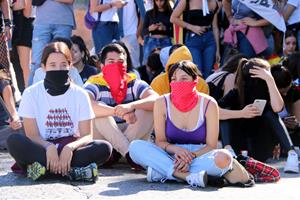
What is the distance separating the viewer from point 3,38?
7516mm

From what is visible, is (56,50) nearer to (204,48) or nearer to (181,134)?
(181,134)

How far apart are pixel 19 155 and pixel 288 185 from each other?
2.13m

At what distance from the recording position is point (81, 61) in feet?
24.8

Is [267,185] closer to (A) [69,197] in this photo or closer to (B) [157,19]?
(A) [69,197]

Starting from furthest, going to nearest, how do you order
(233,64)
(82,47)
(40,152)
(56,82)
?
(82,47), (233,64), (56,82), (40,152)

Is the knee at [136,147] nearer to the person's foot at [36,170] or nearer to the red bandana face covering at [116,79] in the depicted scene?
the person's foot at [36,170]

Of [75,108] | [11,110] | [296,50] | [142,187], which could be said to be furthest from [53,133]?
[296,50]

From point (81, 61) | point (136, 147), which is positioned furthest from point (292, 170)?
point (81, 61)

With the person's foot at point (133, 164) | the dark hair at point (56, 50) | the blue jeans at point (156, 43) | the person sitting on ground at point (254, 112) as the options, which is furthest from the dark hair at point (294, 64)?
the dark hair at point (56, 50)

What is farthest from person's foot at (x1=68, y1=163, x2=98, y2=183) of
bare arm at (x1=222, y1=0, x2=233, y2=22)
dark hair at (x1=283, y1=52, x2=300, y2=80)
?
bare arm at (x1=222, y1=0, x2=233, y2=22)

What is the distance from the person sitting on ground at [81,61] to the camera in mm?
7461

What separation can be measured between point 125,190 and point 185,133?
82cm

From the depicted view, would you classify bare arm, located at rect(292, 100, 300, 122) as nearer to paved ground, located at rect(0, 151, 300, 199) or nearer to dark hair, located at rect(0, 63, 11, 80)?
paved ground, located at rect(0, 151, 300, 199)

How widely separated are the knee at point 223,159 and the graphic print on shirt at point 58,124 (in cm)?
127
